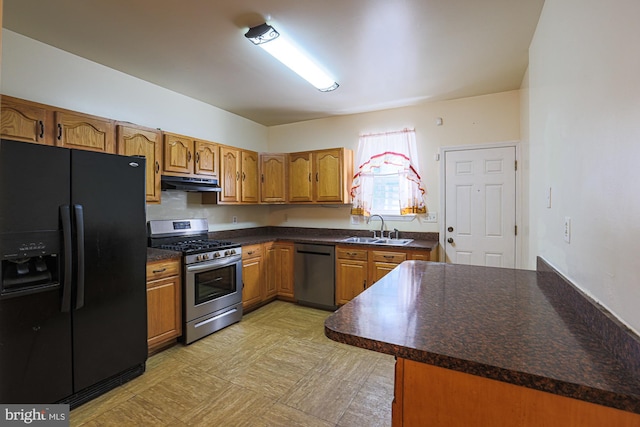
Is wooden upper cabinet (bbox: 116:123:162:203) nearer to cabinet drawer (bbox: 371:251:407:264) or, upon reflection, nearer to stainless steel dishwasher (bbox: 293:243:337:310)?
stainless steel dishwasher (bbox: 293:243:337:310)

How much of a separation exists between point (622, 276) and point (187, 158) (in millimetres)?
3421

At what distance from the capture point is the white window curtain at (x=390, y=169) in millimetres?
3781

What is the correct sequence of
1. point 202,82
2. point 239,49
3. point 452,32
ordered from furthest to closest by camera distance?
point 202,82 < point 239,49 < point 452,32

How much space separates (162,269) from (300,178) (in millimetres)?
2170

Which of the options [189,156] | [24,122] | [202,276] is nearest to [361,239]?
[202,276]

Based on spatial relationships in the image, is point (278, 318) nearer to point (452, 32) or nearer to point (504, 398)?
point (504, 398)

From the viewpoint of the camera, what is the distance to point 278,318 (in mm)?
3551

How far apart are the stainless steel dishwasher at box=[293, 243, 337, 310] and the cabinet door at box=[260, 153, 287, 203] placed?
0.85 m

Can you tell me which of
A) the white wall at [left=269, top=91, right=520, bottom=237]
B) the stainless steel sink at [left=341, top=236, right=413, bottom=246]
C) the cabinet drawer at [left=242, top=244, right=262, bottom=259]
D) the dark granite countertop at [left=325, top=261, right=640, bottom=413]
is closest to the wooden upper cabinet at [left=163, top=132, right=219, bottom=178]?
the cabinet drawer at [left=242, top=244, right=262, bottom=259]

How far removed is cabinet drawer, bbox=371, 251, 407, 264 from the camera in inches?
132

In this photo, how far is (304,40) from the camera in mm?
2361

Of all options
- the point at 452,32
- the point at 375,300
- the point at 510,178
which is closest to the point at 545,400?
the point at 375,300

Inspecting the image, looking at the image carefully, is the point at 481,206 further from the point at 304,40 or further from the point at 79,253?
the point at 79,253

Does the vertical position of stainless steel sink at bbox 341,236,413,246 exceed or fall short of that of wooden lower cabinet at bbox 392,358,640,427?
it exceeds it
